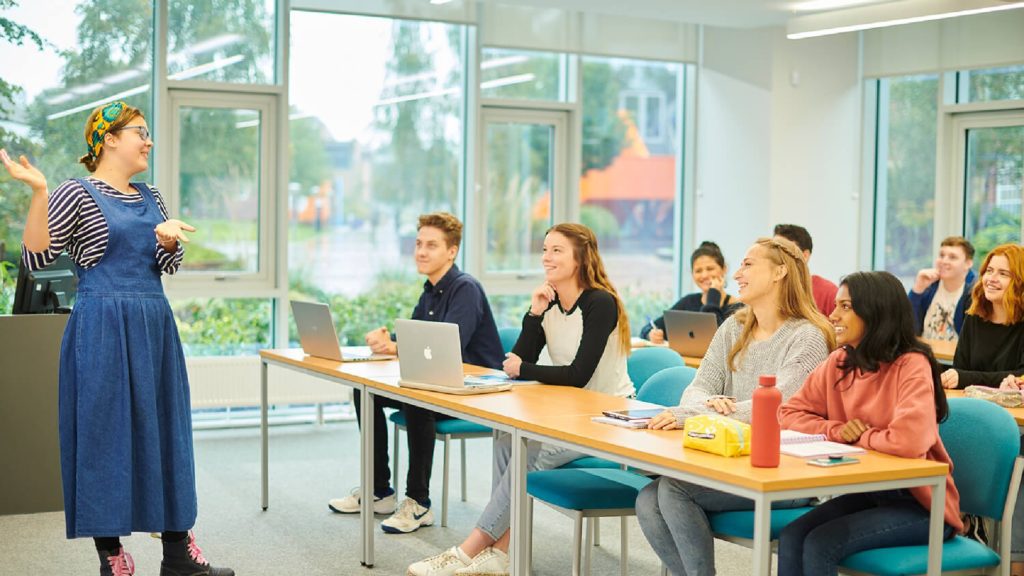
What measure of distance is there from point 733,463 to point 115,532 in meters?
2.05

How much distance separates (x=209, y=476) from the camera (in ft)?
20.4

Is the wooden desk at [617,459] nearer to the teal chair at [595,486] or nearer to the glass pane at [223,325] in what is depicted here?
the teal chair at [595,486]

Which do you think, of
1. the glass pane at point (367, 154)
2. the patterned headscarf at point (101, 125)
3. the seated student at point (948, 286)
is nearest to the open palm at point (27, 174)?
the patterned headscarf at point (101, 125)

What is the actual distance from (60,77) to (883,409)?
18.9 ft

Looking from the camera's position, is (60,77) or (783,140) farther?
(783,140)

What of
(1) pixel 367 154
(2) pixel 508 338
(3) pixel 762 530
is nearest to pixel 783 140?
(1) pixel 367 154

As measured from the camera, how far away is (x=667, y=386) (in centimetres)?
409

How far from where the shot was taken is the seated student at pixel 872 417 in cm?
298

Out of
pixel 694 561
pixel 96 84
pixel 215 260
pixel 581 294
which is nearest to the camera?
pixel 694 561

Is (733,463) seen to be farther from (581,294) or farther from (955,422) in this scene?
(581,294)

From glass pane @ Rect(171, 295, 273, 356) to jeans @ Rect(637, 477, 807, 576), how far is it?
4.93 metres

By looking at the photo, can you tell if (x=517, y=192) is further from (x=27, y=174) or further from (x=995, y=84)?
(x=27, y=174)

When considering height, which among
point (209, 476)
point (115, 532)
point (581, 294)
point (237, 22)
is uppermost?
point (237, 22)

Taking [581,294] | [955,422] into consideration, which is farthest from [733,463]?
[581,294]
